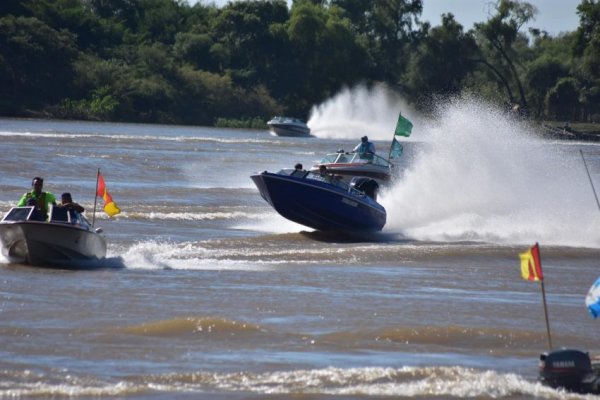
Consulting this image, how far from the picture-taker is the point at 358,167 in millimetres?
36469

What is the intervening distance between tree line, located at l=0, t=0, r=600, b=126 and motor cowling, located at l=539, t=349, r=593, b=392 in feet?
302


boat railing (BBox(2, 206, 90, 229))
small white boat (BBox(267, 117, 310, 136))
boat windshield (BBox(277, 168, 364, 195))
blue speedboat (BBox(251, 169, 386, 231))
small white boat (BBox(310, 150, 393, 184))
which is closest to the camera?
boat railing (BBox(2, 206, 90, 229))

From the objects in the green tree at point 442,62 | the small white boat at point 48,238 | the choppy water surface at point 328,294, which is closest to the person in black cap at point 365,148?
the choppy water surface at point 328,294

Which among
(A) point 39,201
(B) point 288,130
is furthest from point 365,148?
(B) point 288,130

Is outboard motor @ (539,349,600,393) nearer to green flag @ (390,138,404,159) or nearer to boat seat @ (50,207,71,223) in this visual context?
boat seat @ (50,207,71,223)

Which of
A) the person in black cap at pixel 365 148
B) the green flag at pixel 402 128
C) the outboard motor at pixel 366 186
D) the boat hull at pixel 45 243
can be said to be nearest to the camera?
the boat hull at pixel 45 243

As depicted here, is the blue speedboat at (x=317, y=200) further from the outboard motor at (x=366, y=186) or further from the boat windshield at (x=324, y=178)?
the outboard motor at (x=366, y=186)

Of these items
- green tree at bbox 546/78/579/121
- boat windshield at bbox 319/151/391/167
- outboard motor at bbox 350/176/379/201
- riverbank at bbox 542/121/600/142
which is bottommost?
outboard motor at bbox 350/176/379/201

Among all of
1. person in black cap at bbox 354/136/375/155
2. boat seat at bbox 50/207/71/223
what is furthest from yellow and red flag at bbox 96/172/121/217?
Result: person in black cap at bbox 354/136/375/155

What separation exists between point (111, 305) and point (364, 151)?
18679 mm

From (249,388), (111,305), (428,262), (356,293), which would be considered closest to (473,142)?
(428,262)

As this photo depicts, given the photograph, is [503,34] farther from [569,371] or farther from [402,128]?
[569,371]

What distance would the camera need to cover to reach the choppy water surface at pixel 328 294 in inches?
595

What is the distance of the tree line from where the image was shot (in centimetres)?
10912
